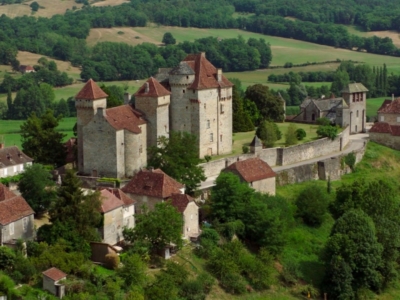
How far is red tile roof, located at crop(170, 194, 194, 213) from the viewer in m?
51.2

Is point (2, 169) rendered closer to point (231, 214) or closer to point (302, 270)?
point (231, 214)

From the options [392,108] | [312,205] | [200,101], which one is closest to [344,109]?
[392,108]

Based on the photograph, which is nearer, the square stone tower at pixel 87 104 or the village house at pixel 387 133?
the square stone tower at pixel 87 104

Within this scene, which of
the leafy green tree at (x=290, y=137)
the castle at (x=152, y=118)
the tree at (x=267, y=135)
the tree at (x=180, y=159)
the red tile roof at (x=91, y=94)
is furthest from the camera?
the leafy green tree at (x=290, y=137)

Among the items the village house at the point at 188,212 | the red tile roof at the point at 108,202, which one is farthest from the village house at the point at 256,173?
the red tile roof at the point at 108,202

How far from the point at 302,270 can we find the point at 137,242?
11.1m

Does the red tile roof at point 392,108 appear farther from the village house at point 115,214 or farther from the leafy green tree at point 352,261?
the village house at point 115,214

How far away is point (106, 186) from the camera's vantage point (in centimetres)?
5584

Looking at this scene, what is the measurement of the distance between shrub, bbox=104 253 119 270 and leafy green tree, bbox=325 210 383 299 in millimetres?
13005

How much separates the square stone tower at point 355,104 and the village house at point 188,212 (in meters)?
28.0

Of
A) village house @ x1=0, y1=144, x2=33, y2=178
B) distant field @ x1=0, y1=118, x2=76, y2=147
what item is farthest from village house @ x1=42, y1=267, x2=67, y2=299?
distant field @ x1=0, y1=118, x2=76, y2=147

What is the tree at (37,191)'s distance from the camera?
51325mm

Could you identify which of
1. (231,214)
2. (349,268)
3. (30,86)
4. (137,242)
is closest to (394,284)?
(349,268)

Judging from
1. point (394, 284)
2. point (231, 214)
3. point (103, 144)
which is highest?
point (103, 144)
